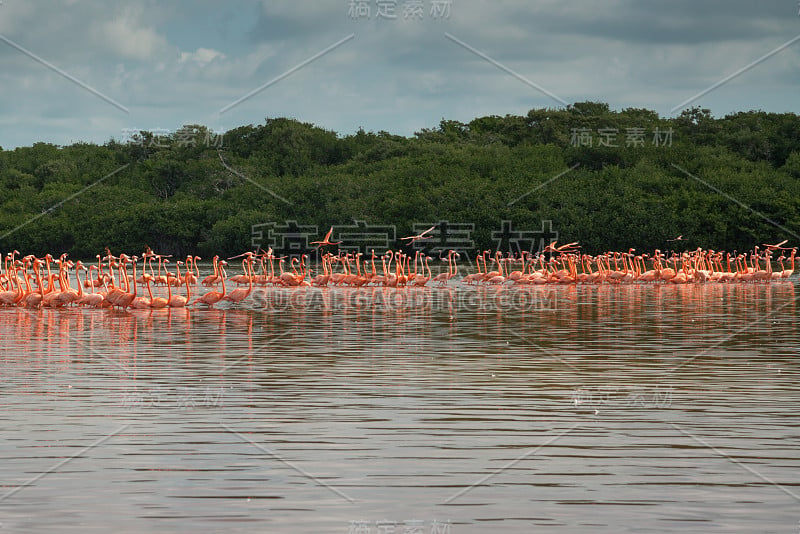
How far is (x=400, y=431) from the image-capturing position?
28.4 feet

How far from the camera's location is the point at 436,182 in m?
64.3

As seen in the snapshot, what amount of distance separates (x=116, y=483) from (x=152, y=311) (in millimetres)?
14878

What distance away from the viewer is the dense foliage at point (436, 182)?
56938 mm

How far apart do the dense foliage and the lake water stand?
41.1 meters

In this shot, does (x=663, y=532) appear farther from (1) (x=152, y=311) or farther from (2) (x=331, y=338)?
(1) (x=152, y=311)

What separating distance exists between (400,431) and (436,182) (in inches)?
2204

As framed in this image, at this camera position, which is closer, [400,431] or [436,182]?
[400,431]

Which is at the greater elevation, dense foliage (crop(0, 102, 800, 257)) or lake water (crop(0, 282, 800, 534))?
dense foliage (crop(0, 102, 800, 257))

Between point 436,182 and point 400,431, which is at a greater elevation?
point 436,182

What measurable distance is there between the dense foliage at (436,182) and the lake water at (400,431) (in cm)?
4106

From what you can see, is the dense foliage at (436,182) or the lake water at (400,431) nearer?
the lake water at (400,431)

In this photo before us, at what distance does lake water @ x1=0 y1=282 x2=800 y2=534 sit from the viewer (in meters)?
6.44

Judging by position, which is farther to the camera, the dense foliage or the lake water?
the dense foliage

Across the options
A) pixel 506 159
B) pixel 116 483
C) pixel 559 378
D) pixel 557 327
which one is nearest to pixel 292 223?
pixel 506 159
